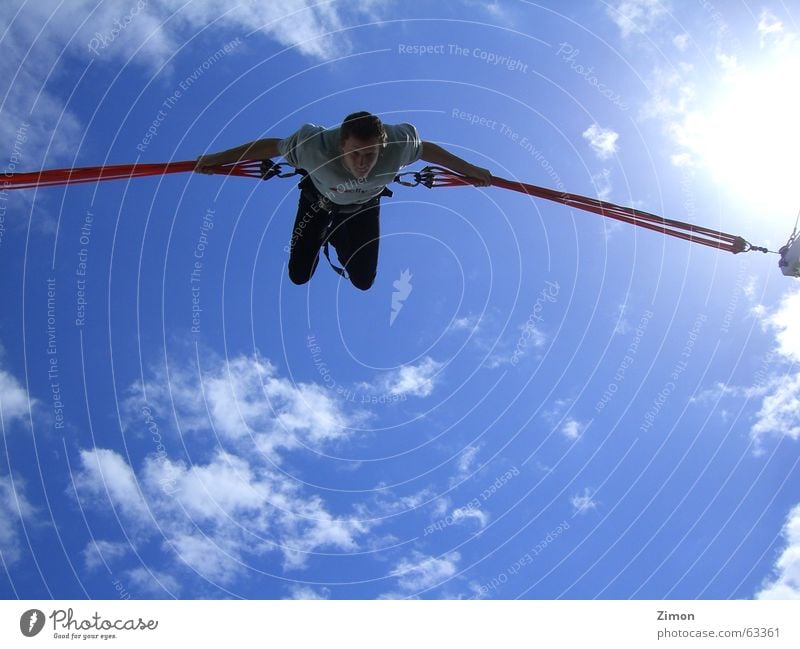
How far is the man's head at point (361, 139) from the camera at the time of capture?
7578 mm

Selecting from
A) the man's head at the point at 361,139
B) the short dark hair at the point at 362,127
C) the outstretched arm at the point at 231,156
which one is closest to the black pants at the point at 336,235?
the outstretched arm at the point at 231,156

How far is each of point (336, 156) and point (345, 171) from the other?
27 cm

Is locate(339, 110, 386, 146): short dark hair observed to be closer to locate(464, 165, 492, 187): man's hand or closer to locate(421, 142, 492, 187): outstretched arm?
locate(421, 142, 492, 187): outstretched arm

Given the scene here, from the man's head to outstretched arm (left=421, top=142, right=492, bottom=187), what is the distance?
1.22 meters

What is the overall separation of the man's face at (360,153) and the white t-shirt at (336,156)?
247 millimetres

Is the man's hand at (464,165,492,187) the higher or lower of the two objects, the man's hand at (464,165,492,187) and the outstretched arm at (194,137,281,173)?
the higher

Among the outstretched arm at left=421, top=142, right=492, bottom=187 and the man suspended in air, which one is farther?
the outstretched arm at left=421, top=142, right=492, bottom=187

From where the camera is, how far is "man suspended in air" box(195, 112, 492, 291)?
779 cm

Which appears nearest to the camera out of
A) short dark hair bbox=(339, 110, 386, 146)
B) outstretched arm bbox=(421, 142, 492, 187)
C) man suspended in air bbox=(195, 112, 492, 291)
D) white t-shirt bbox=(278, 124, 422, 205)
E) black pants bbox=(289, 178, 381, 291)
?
short dark hair bbox=(339, 110, 386, 146)

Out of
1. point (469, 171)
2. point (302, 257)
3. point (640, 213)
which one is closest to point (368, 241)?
point (302, 257)

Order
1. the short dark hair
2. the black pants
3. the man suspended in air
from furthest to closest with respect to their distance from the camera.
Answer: the black pants
the man suspended in air
the short dark hair

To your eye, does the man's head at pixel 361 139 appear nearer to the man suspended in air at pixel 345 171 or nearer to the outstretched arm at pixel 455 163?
the man suspended in air at pixel 345 171

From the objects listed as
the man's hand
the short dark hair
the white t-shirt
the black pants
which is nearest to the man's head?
the short dark hair
